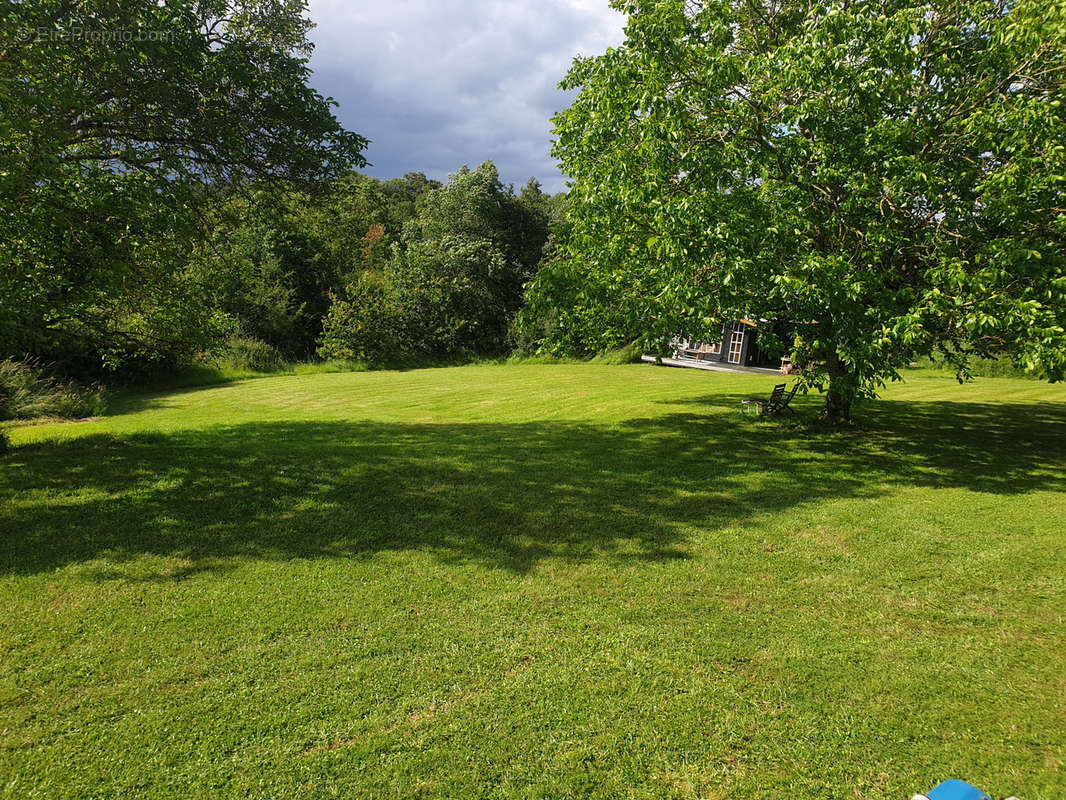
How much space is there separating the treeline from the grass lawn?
2.99 metres

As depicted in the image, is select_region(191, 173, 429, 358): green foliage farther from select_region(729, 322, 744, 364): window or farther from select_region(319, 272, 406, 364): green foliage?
select_region(729, 322, 744, 364): window

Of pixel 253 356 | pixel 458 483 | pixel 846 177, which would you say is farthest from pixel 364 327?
pixel 846 177

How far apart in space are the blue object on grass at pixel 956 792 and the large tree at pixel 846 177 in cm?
612

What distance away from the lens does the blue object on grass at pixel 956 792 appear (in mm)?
2383

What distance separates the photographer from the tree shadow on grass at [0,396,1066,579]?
18.6 ft

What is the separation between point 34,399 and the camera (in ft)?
42.3

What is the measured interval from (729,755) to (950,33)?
33.7 feet

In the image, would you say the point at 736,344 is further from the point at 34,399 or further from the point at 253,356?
the point at 34,399

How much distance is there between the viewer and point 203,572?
4941 mm

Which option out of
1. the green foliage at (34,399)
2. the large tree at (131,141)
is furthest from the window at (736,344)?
the green foliage at (34,399)

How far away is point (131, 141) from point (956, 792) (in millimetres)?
11992

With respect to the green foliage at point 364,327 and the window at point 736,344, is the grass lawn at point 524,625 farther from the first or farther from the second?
the window at point 736,344

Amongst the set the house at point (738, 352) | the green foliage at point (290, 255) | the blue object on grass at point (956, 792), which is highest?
the green foliage at point (290, 255)

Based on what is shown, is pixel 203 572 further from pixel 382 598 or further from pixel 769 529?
pixel 769 529
